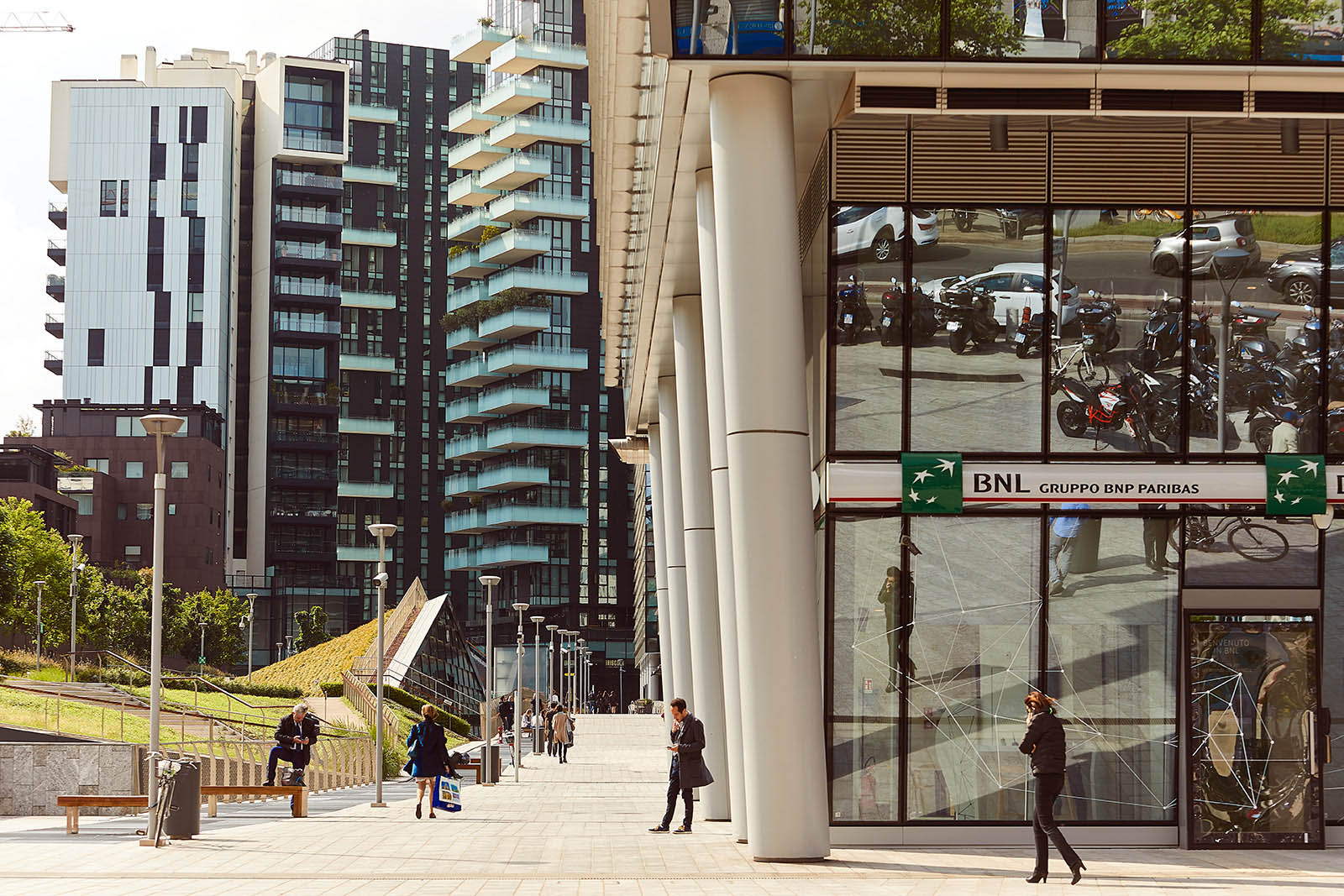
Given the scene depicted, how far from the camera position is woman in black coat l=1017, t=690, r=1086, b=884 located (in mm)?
13945

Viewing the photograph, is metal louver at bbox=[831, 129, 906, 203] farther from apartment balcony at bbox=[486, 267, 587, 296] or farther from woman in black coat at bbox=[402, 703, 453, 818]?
apartment balcony at bbox=[486, 267, 587, 296]

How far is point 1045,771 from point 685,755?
5676 millimetres

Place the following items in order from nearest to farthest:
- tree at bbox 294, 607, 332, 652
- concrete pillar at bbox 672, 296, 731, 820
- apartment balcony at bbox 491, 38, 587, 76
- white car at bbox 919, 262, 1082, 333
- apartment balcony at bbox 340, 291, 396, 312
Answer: white car at bbox 919, 262, 1082, 333 → concrete pillar at bbox 672, 296, 731, 820 → apartment balcony at bbox 491, 38, 587, 76 → tree at bbox 294, 607, 332, 652 → apartment balcony at bbox 340, 291, 396, 312

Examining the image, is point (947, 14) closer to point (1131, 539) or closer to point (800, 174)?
point (800, 174)

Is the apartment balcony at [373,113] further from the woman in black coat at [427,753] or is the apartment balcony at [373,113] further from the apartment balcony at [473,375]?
the woman in black coat at [427,753]

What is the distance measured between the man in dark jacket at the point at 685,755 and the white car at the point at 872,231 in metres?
5.32

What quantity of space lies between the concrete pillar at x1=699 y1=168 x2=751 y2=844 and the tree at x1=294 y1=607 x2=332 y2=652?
9673 cm

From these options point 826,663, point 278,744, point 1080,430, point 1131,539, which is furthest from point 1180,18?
point 278,744

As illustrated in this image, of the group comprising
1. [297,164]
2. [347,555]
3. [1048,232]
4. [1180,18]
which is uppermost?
[297,164]

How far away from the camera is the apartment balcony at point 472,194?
387ft

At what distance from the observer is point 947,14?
16266mm

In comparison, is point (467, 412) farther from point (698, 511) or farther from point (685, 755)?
point (685, 755)

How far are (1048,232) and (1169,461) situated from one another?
9.26ft

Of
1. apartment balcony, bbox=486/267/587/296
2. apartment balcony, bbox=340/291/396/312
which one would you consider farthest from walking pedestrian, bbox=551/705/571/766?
apartment balcony, bbox=340/291/396/312
